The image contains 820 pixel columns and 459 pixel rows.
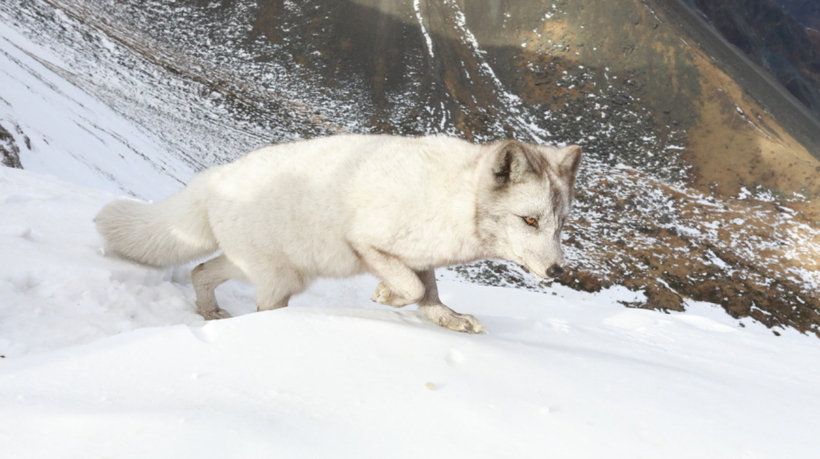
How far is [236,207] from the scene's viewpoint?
382cm

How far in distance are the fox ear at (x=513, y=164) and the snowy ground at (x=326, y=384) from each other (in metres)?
0.95

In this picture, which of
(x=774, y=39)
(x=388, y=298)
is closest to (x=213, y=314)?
(x=388, y=298)

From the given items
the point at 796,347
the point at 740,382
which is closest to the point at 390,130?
the point at 796,347

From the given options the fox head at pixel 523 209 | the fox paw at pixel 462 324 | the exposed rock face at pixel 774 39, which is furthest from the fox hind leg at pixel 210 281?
the exposed rock face at pixel 774 39

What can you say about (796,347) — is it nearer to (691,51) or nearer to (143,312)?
(143,312)

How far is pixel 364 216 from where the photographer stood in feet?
11.6

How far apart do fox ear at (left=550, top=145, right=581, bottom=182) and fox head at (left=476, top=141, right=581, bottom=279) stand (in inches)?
2.4

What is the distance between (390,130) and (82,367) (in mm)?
13758

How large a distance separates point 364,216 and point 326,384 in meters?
1.17

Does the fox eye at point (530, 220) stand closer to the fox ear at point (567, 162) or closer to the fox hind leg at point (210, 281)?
the fox ear at point (567, 162)

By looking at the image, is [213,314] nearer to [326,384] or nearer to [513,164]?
[326,384]

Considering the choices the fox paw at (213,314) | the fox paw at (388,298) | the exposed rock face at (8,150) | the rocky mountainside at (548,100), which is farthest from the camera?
the rocky mountainside at (548,100)

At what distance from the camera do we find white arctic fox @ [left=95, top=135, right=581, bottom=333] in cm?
335

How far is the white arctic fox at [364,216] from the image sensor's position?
3.35 meters
